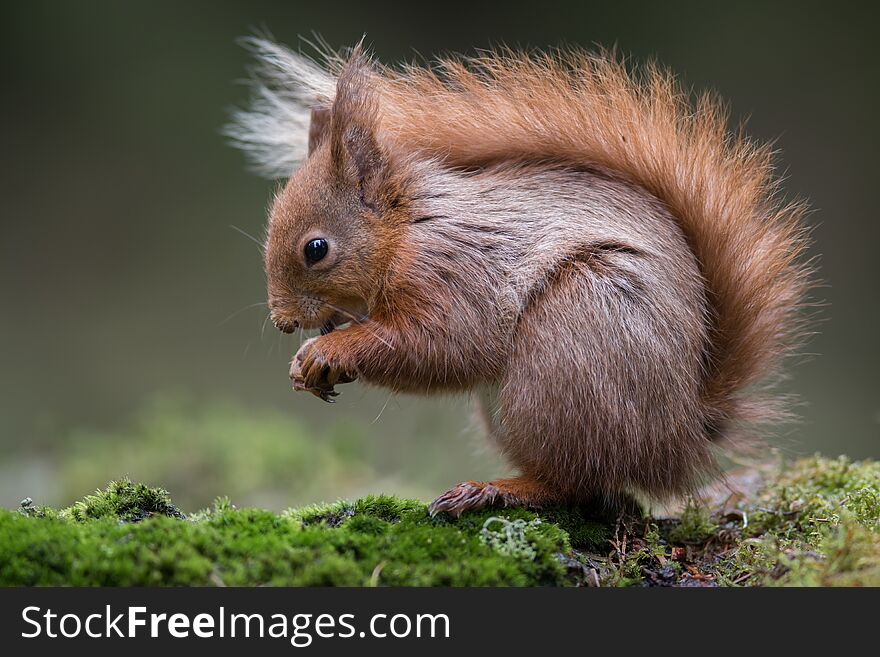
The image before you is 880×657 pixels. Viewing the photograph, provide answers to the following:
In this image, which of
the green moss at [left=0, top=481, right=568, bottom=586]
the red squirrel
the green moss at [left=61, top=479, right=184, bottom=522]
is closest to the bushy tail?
the red squirrel

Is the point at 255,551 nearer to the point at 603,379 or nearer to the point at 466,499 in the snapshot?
the point at 466,499

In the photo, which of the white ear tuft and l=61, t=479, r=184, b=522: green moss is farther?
the white ear tuft

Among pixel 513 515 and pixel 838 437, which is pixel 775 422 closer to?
pixel 513 515

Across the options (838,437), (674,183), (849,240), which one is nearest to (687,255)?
(674,183)

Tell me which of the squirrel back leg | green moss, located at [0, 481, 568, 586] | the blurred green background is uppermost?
the blurred green background

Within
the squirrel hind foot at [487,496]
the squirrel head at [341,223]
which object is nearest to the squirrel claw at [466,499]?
the squirrel hind foot at [487,496]

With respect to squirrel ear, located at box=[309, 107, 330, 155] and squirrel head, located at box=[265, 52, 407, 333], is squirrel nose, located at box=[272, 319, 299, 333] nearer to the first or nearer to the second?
squirrel head, located at box=[265, 52, 407, 333]

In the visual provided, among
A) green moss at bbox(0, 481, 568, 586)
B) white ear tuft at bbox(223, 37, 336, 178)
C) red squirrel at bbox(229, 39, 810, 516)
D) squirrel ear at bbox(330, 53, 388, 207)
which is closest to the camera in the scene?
green moss at bbox(0, 481, 568, 586)
